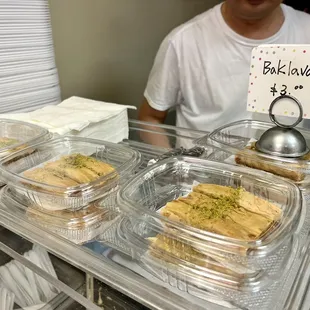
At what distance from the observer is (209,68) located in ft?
5.16

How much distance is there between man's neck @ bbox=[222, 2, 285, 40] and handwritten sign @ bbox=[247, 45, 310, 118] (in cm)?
77

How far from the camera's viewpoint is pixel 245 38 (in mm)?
1511

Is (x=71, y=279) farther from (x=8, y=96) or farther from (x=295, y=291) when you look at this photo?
(x=8, y=96)

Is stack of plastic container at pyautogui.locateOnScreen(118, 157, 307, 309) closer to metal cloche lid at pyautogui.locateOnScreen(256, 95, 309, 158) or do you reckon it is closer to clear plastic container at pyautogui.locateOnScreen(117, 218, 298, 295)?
clear plastic container at pyautogui.locateOnScreen(117, 218, 298, 295)

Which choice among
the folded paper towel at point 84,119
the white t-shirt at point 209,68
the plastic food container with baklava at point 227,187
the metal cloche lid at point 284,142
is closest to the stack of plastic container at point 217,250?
the plastic food container with baklava at point 227,187

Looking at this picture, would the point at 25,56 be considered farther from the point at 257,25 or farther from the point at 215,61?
the point at 257,25

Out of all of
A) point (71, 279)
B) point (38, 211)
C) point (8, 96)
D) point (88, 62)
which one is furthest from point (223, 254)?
point (88, 62)

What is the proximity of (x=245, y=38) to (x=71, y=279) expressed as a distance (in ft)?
4.12

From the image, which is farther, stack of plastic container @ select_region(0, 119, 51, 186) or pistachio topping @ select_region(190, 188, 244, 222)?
stack of plastic container @ select_region(0, 119, 51, 186)

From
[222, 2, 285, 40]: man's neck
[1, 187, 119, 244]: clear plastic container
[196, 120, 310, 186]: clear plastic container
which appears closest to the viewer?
[1, 187, 119, 244]: clear plastic container

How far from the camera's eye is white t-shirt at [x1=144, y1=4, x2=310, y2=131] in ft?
5.06

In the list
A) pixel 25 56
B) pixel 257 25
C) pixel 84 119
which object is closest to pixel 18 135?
pixel 84 119

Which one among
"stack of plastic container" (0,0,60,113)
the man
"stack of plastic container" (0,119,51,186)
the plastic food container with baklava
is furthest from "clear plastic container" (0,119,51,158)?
the man

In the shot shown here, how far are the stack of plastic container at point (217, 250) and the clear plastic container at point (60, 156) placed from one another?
0.07 metres
